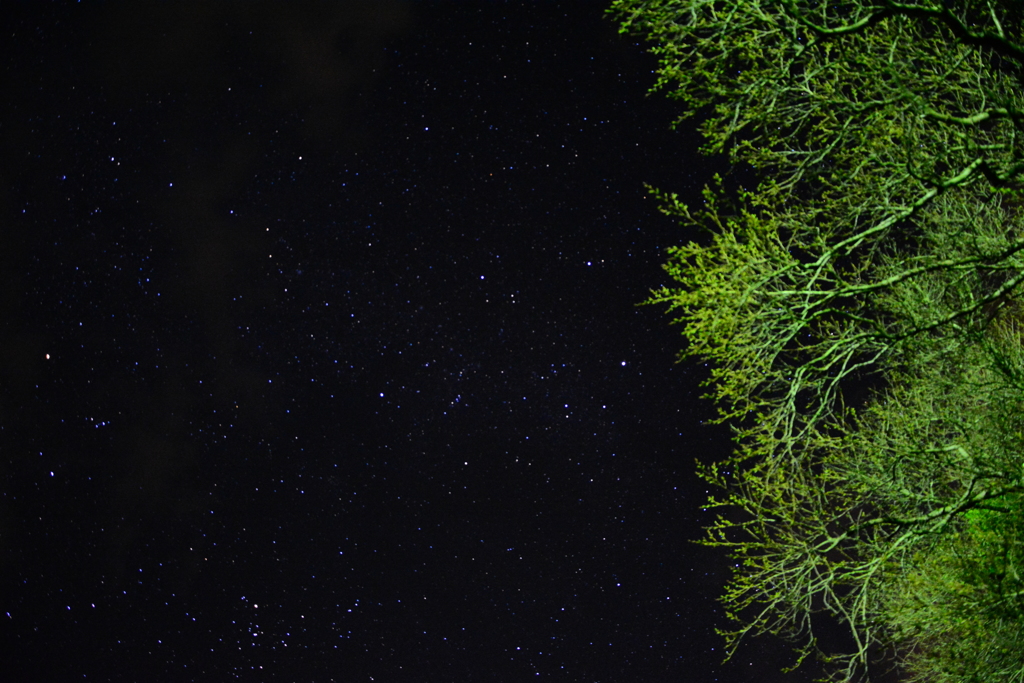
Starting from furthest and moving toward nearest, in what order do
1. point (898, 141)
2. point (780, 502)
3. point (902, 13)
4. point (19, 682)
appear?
point (19, 682)
point (898, 141)
point (780, 502)
point (902, 13)

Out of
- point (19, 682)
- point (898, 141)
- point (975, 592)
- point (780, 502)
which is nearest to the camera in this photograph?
point (780, 502)

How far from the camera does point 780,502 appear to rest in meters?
4.47

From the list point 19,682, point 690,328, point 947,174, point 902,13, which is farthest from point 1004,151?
point 19,682

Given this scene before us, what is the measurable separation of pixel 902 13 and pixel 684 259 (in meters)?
1.45

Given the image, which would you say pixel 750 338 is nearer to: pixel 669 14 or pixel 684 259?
pixel 684 259

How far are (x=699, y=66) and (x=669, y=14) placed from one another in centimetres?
30

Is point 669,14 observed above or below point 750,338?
above

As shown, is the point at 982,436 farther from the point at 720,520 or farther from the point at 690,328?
the point at 690,328

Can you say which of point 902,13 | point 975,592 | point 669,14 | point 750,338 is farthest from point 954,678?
point 669,14

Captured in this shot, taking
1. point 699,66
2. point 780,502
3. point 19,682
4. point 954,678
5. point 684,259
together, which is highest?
point 19,682

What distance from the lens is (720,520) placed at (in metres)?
4.65

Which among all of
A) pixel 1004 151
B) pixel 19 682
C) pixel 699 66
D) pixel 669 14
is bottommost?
pixel 1004 151

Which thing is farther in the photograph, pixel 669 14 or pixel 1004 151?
pixel 1004 151

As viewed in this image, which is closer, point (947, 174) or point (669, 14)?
point (669, 14)
